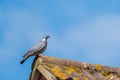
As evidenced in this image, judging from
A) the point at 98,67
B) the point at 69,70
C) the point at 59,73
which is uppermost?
the point at 98,67

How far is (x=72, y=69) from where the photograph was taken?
645 cm

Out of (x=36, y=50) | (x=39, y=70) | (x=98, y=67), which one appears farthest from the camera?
(x=36, y=50)

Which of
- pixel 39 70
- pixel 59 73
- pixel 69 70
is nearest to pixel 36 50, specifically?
pixel 39 70

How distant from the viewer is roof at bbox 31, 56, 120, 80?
5.97m

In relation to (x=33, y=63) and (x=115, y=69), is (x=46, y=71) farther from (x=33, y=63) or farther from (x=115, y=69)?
(x=115, y=69)

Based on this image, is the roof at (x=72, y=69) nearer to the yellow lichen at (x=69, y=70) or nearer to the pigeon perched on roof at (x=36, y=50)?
the yellow lichen at (x=69, y=70)

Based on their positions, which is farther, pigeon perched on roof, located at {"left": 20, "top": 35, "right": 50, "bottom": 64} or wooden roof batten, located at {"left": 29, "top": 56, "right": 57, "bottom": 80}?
pigeon perched on roof, located at {"left": 20, "top": 35, "right": 50, "bottom": 64}

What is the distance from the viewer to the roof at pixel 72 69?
5.97 meters

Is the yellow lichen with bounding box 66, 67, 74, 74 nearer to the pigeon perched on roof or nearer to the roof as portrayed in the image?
the roof

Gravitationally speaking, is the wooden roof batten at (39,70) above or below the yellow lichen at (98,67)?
below

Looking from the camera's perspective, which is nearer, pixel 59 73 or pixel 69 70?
pixel 59 73

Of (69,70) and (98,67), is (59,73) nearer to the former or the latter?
(69,70)

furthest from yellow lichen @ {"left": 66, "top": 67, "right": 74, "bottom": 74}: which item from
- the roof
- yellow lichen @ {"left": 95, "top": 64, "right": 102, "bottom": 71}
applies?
yellow lichen @ {"left": 95, "top": 64, "right": 102, "bottom": 71}

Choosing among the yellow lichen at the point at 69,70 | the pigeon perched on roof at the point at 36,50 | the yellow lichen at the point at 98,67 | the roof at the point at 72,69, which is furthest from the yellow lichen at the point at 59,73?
the pigeon perched on roof at the point at 36,50
